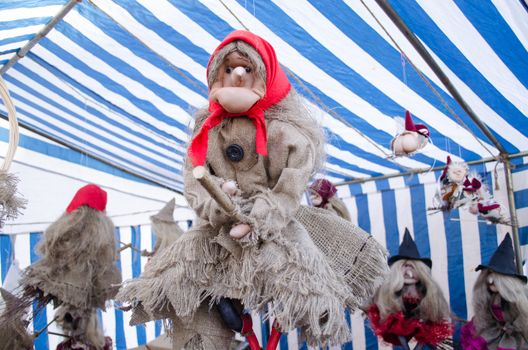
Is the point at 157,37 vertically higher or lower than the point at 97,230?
higher

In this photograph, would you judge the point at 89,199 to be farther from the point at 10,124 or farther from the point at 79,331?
the point at 10,124

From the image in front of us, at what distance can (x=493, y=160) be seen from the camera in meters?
3.24

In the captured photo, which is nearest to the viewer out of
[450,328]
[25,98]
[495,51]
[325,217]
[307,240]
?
[307,240]

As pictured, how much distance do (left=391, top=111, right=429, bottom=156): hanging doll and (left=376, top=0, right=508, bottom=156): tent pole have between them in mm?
221

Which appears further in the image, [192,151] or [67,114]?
[67,114]

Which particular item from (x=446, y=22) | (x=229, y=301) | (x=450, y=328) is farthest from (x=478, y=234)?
(x=229, y=301)

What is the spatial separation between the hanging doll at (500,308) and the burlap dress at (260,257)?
55.0 inches

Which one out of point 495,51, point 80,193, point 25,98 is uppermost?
point 25,98

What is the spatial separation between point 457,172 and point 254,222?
198cm

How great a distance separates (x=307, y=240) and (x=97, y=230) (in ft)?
4.87

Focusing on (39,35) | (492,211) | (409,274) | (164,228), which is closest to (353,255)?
(409,274)

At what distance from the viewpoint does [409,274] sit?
2.27m

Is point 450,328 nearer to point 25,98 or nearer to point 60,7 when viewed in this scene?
point 60,7

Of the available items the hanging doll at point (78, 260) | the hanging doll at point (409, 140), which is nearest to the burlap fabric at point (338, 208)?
the hanging doll at point (409, 140)
